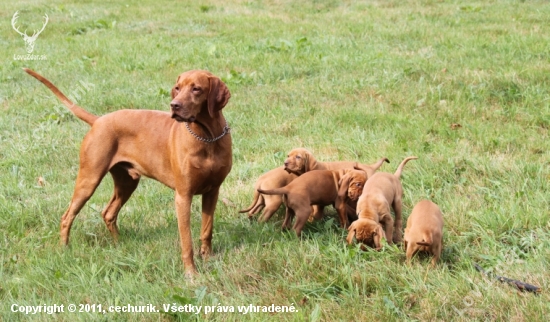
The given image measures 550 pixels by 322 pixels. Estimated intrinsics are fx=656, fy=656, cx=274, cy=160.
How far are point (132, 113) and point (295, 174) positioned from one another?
1.68 meters

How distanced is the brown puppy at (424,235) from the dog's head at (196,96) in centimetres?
163

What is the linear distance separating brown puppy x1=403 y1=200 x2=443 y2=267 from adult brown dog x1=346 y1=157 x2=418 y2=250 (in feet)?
0.90

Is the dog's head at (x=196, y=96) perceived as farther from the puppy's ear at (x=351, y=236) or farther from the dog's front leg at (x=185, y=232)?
the puppy's ear at (x=351, y=236)

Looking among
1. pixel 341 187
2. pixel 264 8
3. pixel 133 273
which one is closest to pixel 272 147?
pixel 341 187

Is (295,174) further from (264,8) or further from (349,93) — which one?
(264,8)

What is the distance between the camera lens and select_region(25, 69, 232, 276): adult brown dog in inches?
184

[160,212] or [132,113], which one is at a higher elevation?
[132,113]

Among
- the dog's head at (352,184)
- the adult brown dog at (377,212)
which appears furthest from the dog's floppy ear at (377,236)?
the dog's head at (352,184)

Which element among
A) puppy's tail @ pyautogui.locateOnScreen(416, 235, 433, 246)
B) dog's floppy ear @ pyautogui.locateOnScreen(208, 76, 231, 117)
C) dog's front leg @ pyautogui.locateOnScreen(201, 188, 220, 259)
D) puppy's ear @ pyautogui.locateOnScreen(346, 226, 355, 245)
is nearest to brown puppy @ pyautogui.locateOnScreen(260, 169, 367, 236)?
dog's front leg @ pyautogui.locateOnScreen(201, 188, 220, 259)

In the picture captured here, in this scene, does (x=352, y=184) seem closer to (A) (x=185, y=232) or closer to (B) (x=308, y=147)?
(A) (x=185, y=232)

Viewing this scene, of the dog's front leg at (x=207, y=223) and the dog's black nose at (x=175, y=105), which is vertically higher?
the dog's black nose at (x=175, y=105)

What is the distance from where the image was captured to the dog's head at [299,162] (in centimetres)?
609

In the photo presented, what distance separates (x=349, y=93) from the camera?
374 inches

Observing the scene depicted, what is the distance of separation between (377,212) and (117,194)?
7.62 ft
